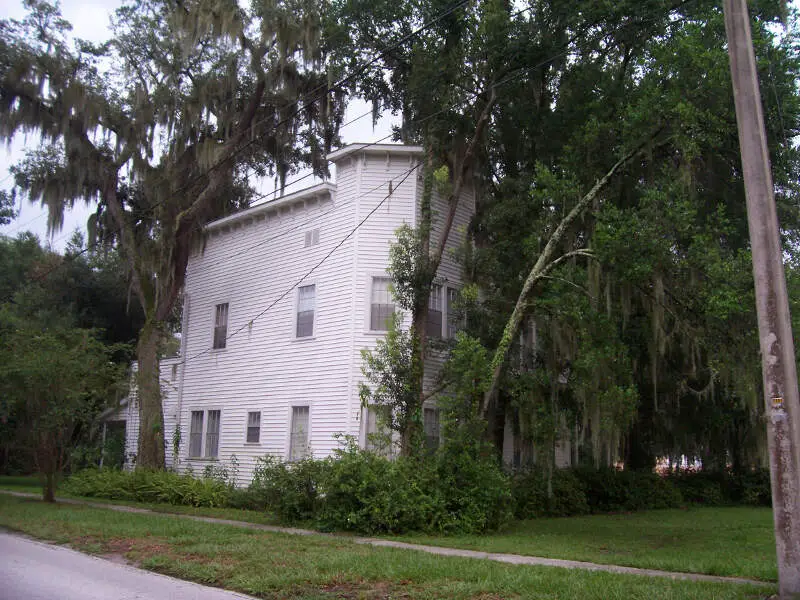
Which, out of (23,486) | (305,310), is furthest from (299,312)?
(23,486)

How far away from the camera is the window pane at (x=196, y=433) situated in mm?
23500

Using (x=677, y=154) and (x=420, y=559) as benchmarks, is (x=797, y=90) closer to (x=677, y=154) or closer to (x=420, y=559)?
(x=677, y=154)

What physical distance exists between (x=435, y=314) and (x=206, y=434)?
884 centimetres

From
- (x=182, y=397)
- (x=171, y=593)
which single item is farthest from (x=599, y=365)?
(x=182, y=397)

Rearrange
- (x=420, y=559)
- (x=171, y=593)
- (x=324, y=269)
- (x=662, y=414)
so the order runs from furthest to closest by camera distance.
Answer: (x=662, y=414), (x=324, y=269), (x=420, y=559), (x=171, y=593)

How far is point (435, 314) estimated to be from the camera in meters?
19.9

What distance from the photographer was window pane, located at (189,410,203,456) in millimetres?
23500

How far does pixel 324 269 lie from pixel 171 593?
13119 mm

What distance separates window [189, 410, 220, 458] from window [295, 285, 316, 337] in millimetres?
4632

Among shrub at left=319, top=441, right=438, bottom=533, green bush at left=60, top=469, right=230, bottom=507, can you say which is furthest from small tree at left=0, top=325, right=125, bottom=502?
shrub at left=319, top=441, right=438, bottom=533

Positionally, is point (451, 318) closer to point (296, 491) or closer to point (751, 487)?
point (296, 491)

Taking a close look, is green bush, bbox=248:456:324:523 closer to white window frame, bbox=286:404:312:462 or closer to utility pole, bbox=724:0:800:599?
white window frame, bbox=286:404:312:462

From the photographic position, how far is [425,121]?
19062mm

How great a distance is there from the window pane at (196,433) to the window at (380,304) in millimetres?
7885
